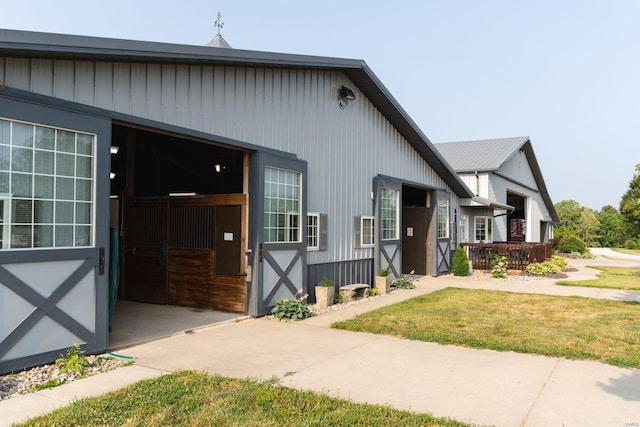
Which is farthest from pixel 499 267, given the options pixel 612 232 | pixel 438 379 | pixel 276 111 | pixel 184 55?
pixel 612 232

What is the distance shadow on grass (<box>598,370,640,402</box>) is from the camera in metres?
4.36

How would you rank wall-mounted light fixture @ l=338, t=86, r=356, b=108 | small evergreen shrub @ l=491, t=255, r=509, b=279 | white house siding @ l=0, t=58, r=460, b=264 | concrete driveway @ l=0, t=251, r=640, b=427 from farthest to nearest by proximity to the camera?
small evergreen shrub @ l=491, t=255, r=509, b=279, wall-mounted light fixture @ l=338, t=86, r=356, b=108, white house siding @ l=0, t=58, r=460, b=264, concrete driveway @ l=0, t=251, r=640, b=427

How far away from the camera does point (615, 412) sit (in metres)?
3.99

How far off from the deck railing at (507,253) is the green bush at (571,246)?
40.2ft

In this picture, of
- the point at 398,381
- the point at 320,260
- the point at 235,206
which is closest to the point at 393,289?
the point at 320,260

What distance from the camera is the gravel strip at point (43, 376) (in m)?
4.34

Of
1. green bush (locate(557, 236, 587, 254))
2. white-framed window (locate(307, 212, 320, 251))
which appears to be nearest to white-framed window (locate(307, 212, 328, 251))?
white-framed window (locate(307, 212, 320, 251))

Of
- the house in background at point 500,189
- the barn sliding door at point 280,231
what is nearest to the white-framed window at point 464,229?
the house in background at point 500,189

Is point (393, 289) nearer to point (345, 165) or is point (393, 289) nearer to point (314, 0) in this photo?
point (345, 165)

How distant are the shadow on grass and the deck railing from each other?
11.5 meters

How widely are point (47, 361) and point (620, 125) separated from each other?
89.3 feet

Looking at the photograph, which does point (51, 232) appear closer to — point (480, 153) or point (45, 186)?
point (45, 186)

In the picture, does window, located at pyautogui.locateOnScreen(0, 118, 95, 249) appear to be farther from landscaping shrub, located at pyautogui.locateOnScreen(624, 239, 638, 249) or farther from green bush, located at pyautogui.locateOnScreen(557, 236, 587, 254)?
landscaping shrub, located at pyautogui.locateOnScreen(624, 239, 638, 249)

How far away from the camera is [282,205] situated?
8.59 meters
